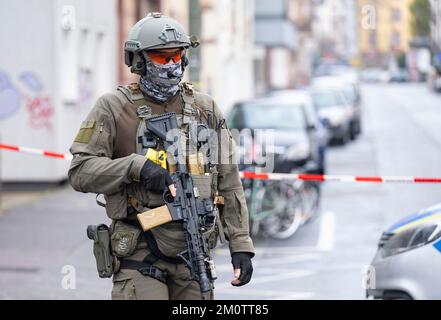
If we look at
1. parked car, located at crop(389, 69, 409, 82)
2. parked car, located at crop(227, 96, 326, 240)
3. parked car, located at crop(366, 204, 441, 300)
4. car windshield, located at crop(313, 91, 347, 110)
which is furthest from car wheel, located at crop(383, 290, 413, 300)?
parked car, located at crop(389, 69, 409, 82)

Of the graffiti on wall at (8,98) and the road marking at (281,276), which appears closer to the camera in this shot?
the road marking at (281,276)

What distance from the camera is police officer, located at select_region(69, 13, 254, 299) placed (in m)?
4.32

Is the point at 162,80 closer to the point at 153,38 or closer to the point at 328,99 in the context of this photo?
the point at 153,38

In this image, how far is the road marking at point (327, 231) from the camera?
10984 millimetres

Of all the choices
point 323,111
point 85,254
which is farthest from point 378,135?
point 85,254

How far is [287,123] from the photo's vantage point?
1567cm

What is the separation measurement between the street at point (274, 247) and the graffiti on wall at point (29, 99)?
0.67 meters

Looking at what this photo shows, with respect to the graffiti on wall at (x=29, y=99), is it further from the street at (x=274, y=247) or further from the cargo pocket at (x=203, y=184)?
the cargo pocket at (x=203, y=184)

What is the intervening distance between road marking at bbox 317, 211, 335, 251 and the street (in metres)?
0.01

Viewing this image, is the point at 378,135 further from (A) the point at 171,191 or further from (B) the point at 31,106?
(A) the point at 171,191

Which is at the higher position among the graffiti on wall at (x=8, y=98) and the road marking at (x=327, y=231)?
the graffiti on wall at (x=8, y=98)

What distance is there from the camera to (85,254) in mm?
10414

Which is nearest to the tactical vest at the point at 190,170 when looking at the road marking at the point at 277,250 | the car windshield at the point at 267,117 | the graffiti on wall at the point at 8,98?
the road marking at the point at 277,250
